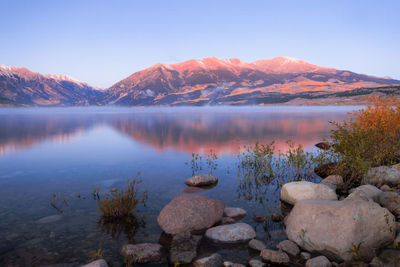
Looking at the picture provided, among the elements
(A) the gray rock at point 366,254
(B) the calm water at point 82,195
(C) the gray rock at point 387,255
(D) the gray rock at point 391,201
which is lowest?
(B) the calm water at point 82,195

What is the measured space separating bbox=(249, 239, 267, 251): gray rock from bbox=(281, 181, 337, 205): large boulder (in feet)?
11.3

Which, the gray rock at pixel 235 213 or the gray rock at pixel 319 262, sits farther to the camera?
the gray rock at pixel 235 213

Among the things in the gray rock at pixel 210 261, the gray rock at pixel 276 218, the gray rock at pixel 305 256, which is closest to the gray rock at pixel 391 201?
the gray rock at pixel 276 218

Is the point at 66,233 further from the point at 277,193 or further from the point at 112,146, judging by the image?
the point at 112,146

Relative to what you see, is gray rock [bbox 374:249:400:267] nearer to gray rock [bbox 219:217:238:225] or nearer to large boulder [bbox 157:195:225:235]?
gray rock [bbox 219:217:238:225]

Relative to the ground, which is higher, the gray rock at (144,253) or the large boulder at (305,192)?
the large boulder at (305,192)

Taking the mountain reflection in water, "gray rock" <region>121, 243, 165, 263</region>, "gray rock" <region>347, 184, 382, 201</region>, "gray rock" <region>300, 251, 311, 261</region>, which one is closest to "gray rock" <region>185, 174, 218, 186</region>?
"gray rock" <region>121, 243, 165, 263</region>

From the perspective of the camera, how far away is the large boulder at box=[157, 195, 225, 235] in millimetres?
9055

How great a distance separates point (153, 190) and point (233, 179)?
4644 mm

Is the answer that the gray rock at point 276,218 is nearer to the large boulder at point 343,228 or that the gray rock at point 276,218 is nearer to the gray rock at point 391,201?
the large boulder at point 343,228

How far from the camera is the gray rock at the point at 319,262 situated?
21.5 ft

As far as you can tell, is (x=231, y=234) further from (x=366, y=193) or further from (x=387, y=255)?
(x=366, y=193)

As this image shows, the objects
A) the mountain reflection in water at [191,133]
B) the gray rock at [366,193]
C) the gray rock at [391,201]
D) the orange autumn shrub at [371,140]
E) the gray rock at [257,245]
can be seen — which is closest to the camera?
the gray rock at [257,245]

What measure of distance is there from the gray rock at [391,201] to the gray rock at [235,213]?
483cm
